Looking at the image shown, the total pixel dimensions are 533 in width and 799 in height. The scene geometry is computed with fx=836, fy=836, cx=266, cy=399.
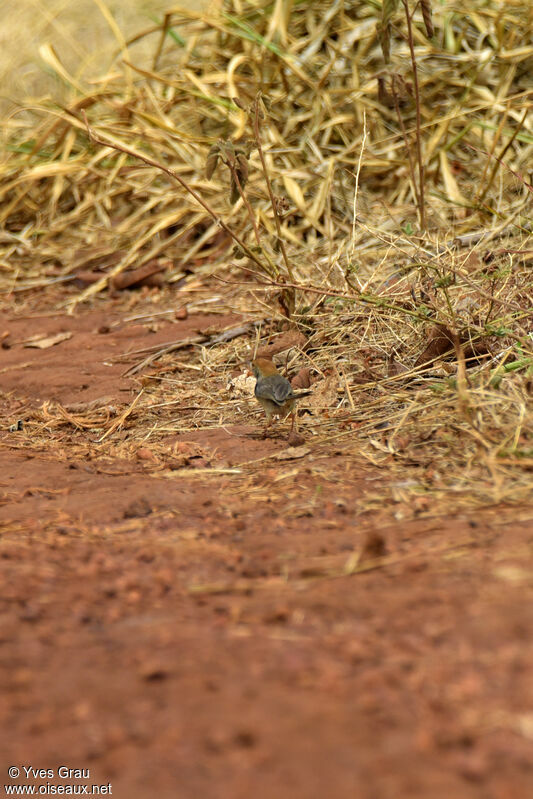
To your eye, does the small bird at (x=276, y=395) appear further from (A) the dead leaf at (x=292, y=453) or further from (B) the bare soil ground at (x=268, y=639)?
(B) the bare soil ground at (x=268, y=639)

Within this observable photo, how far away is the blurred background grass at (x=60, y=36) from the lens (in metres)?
7.70

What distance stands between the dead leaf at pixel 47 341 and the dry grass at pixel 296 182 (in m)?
0.75

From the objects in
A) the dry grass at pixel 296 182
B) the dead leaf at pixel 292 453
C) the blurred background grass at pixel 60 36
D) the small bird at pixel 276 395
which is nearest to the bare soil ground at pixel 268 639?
the dead leaf at pixel 292 453

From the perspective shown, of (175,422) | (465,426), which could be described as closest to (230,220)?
(175,422)

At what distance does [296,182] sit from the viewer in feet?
19.1

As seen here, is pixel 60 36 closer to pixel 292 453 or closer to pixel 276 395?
pixel 276 395

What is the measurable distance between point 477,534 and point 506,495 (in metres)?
0.26

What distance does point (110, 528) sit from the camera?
2.24 meters

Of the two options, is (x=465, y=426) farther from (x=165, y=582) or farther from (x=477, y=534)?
(x=165, y=582)

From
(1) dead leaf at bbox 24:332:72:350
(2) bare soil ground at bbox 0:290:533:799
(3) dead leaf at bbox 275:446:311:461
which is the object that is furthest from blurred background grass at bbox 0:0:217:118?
(2) bare soil ground at bbox 0:290:533:799

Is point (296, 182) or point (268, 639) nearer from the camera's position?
point (268, 639)

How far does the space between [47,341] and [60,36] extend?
184 inches

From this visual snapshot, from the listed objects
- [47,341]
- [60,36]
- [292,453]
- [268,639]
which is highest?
[60,36]

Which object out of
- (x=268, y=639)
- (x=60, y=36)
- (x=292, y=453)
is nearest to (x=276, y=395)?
(x=292, y=453)
